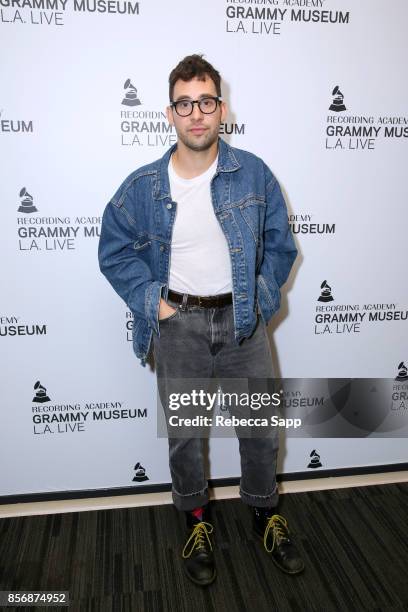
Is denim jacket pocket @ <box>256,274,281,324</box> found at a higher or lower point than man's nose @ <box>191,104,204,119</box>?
lower

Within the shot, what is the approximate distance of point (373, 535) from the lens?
86.4 inches

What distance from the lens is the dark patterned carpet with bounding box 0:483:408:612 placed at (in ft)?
6.14

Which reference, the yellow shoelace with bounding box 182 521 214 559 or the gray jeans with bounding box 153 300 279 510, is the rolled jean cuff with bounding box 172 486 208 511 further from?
the yellow shoelace with bounding box 182 521 214 559

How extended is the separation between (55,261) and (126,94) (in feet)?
2.61

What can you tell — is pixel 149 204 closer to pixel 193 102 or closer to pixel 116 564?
pixel 193 102

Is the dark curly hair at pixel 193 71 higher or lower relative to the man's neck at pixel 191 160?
higher

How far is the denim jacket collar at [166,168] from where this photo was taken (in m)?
1.79

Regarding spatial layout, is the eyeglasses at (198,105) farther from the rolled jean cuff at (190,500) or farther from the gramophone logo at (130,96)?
the rolled jean cuff at (190,500)

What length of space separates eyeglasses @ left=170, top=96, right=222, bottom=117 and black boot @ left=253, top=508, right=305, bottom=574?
68.5 inches

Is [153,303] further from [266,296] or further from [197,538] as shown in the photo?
[197,538]

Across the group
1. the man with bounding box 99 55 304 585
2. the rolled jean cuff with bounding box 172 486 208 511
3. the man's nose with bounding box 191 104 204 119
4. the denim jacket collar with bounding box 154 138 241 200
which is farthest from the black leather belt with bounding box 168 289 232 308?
the rolled jean cuff with bounding box 172 486 208 511

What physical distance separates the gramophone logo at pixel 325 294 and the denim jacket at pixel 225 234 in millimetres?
429

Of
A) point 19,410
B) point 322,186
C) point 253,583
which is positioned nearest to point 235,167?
point 322,186

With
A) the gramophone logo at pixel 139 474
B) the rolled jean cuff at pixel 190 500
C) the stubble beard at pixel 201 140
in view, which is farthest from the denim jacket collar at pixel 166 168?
the gramophone logo at pixel 139 474
